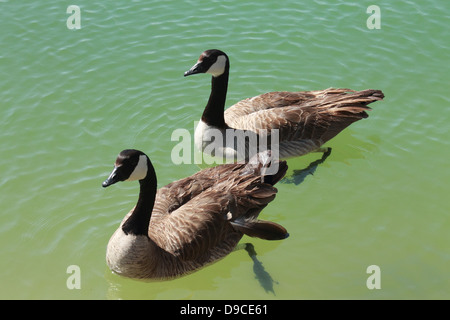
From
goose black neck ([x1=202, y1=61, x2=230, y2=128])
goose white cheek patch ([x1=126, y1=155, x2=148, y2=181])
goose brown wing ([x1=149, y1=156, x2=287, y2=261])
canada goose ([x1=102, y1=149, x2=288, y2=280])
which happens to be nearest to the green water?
canada goose ([x1=102, y1=149, x2=288, y2=280])

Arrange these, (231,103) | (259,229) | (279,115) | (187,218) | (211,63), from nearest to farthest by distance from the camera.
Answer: (187,218)
(259,229)
(211,63)
(279,115)
(231,103)

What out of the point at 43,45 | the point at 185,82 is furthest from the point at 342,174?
A: the point at 43,45

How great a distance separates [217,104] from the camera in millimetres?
11750

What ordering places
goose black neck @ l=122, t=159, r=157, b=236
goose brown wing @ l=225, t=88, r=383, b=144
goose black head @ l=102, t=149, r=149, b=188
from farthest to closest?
1. goose brown wing @ l=225, t=88, r=383, b=144
2. goose black neck @ l=122, t=159, r=157, b=236
3. goose black head @ l=102, t=149, r=149, b=188

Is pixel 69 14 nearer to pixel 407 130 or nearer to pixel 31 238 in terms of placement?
pixel 31 238

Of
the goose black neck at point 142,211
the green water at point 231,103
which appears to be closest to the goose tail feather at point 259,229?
the green water at point 231,103

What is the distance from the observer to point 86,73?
46.8ft

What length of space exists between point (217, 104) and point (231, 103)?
1.85 meters

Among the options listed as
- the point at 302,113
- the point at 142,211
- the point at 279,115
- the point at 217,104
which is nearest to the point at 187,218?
the point at 142,211

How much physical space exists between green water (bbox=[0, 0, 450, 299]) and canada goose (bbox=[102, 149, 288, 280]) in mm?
520

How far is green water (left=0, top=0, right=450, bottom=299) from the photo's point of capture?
31.8ft

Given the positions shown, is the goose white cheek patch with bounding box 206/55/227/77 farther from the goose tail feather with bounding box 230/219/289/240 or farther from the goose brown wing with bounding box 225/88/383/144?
the goose tail feather with bounding box 230/219/289/240

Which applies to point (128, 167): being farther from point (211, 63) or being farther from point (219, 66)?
point (219, 66)

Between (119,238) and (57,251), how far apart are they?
1.52m
